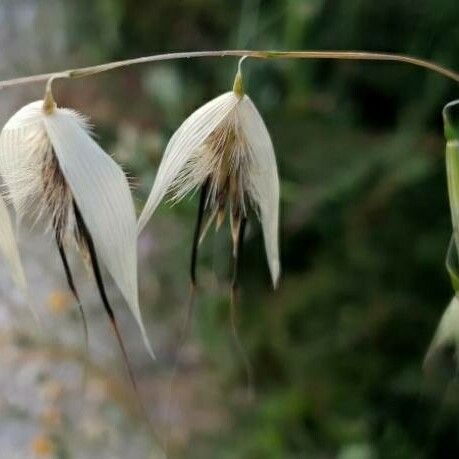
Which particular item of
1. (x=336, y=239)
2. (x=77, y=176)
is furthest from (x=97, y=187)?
(x=336, y=239)

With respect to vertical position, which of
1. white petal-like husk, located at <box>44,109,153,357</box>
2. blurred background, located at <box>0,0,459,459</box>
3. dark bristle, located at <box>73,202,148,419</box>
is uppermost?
white petal-like husk, located at <box>44,109,153,357</box>

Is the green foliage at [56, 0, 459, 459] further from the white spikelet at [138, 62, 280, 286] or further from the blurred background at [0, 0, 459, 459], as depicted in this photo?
the white spikelet at [138, 62, 280, 286]

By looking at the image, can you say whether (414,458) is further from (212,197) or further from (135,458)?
(212,197)

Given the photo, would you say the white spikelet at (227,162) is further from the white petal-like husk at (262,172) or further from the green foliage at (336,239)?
the green foliage at (336,239)

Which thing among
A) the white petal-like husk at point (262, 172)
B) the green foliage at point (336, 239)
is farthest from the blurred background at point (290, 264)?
the white petal-like husk at point (262, 172)

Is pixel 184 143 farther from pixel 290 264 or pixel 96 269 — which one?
pixel 290 264

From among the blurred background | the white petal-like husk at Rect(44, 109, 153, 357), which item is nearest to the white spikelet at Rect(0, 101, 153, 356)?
the white petal-like husk at Rect(44, 109, 153, 357)

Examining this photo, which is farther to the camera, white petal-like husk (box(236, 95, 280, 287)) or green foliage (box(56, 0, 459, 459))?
green foliage (box(56, 0, 459, 459))

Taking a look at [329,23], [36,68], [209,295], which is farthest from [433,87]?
[36,68]
